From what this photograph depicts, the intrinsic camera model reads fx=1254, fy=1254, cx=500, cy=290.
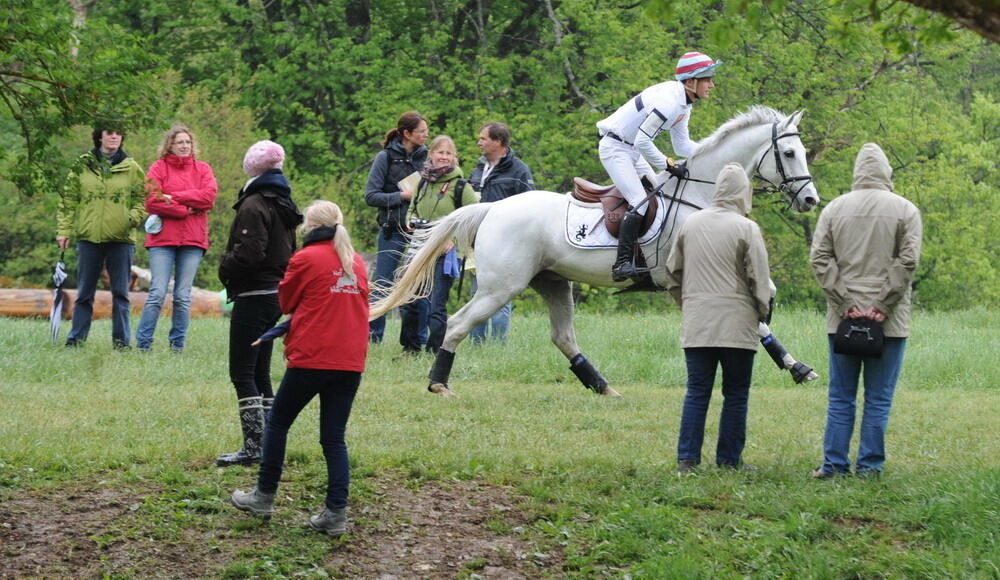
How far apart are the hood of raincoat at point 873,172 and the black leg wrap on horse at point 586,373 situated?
419 cm

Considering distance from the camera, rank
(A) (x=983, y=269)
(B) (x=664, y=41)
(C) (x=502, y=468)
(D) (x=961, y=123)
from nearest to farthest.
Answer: (C) (x=502, y=468), (B) (x=664, y=41), (A) (x=983, y=269), (D) (x=961, y=123)

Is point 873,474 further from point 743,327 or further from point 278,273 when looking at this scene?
point 278,273

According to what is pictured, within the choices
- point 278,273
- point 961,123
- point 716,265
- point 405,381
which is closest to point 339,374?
point 278,273

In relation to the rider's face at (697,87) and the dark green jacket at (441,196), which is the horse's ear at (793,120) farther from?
the dark green jacket at (441,196)

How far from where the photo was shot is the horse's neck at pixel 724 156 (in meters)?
10.5

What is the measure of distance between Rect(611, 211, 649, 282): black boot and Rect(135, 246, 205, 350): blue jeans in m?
4.89

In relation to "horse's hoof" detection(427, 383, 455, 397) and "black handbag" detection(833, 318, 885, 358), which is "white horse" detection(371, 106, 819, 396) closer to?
"horse's hoof" detection(427, 383, 455, 397)

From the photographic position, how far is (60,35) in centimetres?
625

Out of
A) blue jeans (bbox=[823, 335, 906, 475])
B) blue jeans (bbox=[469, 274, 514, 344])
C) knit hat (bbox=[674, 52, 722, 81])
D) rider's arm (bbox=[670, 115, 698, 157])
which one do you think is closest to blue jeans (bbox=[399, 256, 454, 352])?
blue jeans (bbox=[469, 274, 514, 344])

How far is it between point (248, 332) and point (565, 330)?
4372 millimetres

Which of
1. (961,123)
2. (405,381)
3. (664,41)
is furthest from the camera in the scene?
(961,123)

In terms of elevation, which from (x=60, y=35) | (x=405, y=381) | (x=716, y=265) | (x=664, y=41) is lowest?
(x=405, y=381)

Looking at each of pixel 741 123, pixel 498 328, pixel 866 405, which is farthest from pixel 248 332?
pixel 498 328

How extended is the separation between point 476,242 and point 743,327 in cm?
413
